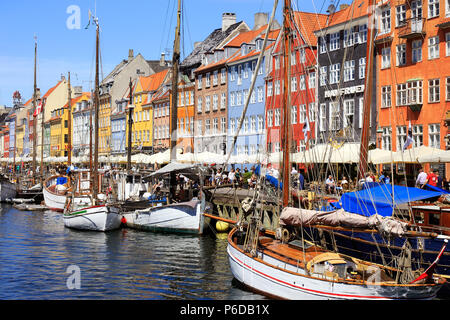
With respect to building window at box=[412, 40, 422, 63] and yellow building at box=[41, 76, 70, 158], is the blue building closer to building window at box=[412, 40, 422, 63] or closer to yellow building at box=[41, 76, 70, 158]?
building window at box=[412, 40, 422, 63]

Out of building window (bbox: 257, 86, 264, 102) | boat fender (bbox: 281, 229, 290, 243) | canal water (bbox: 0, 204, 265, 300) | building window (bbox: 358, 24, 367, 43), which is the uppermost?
building window (bbox: 358, 24, 367, 43)

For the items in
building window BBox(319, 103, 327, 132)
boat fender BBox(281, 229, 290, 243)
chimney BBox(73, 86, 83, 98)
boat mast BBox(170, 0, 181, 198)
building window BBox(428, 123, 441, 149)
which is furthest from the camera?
chimney BBox(73, 86, 83, 98)

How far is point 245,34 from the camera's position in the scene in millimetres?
75062

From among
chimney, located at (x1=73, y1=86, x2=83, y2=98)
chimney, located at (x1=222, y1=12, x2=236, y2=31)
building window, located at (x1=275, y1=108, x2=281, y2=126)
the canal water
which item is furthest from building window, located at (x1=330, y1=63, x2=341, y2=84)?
chimney, located at (x1=73, y1=86, x2=83, y2=98)

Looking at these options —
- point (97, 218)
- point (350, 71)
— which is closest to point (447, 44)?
point (350, 71)

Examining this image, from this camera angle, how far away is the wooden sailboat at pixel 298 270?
15805mm

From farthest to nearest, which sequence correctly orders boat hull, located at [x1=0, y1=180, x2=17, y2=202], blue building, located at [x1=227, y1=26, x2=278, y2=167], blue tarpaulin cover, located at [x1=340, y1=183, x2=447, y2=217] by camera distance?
blue building, located at [x1=227, y1=26, x2=278, y2=167], boat hull, located at [x1=0, y1=180, x2=17, y2=202], blue tarpaulin cover, located at [x1=340, y1=183, x2=447, y2=217]

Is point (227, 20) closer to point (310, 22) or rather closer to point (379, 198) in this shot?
point (310, 22)

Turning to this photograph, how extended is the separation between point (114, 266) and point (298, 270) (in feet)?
30.3

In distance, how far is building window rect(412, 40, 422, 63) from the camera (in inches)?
1775

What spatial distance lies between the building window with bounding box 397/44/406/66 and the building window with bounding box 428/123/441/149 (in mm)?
5626

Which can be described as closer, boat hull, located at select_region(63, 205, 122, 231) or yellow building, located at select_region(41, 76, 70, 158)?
boat hull, located at select_region(63, 205, 122, 231)

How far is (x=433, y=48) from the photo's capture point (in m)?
43.9

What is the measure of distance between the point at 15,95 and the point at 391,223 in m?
159
